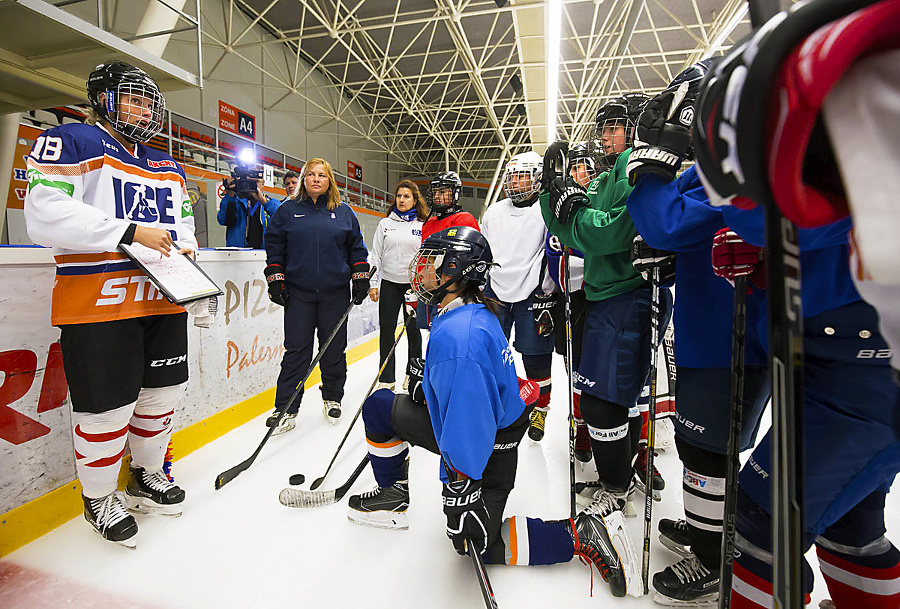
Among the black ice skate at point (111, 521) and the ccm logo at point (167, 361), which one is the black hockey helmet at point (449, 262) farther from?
the black ice skate at point (111, 521)

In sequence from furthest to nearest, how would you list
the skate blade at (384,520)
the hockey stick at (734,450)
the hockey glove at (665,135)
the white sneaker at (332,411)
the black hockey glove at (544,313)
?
the white sneaker at (332,411), the black hockey glove at (544,313), the skate blade at (384,520), the hockey glove at (665,135), the hockey stick at (734,450)

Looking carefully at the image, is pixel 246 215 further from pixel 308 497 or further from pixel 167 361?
pixel 308 497

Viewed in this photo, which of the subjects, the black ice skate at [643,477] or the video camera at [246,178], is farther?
the video camera at [246,178]

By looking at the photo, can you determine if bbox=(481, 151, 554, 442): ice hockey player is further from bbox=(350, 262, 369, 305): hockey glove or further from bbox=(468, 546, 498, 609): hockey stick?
bbox=(468, 546, 498, 609): hockey stick

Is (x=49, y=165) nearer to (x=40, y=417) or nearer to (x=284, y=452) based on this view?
(x=40, y=417)

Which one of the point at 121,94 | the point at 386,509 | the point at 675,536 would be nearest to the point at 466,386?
the point at 386,509

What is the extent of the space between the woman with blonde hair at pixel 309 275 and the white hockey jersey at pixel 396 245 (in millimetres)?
550

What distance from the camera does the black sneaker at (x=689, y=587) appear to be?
4.35 ft

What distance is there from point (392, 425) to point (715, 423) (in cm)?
105

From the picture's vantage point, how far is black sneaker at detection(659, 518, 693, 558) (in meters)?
1.57

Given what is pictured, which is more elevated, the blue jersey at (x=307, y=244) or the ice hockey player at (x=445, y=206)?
the ice hockey player at (x=445, y=206)

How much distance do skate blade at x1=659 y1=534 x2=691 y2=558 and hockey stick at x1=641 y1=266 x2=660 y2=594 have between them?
2.1 inches

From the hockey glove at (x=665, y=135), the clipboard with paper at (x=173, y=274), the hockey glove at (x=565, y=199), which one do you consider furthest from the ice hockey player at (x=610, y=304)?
the clipboard with paper at (x=173, y=274)

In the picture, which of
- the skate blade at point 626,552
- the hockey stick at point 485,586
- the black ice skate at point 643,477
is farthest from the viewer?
the black ice skate at point 643,477
